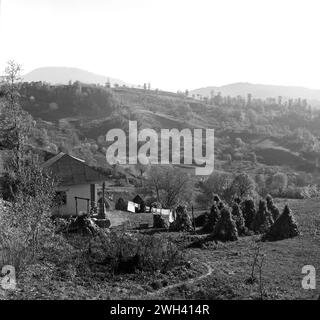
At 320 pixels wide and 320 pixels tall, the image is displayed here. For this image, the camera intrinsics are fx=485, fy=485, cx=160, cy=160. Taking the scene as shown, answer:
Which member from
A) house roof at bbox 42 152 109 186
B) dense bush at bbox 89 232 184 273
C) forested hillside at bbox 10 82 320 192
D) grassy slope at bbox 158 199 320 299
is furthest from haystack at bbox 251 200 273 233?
forested hillside at bbox 10 82 320 192

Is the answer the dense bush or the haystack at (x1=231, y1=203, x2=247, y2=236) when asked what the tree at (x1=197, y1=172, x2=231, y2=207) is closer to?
the haystack at (x1=231, y1=203, x2=247, y2=236)

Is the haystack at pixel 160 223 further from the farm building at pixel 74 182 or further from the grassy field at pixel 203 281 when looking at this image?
the farm building at pixel 74 182

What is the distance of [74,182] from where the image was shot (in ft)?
96.5

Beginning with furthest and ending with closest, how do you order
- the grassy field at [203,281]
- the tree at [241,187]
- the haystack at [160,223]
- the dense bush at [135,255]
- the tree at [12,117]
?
the tree at [241,187], the tree at [12,117], the haystack at [160,223], the dense bush at [135,255], the grassy field at [203,281]

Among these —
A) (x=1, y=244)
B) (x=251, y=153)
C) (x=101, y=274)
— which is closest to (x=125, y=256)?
(x=101, y=274)

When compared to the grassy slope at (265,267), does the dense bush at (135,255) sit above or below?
above

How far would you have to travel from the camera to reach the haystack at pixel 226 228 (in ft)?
66.6

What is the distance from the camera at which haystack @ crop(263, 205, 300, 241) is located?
816 inches

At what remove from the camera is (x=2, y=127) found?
29.0m

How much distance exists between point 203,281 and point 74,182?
17.7 meters

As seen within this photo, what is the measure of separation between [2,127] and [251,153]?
96088 mm

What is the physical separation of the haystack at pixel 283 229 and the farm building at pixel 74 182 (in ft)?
38.5

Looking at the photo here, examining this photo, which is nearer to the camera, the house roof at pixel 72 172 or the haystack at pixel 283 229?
the haystack at pixel 283 229

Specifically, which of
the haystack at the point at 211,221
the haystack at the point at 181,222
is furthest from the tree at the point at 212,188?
the haystack at the point at 211,221
